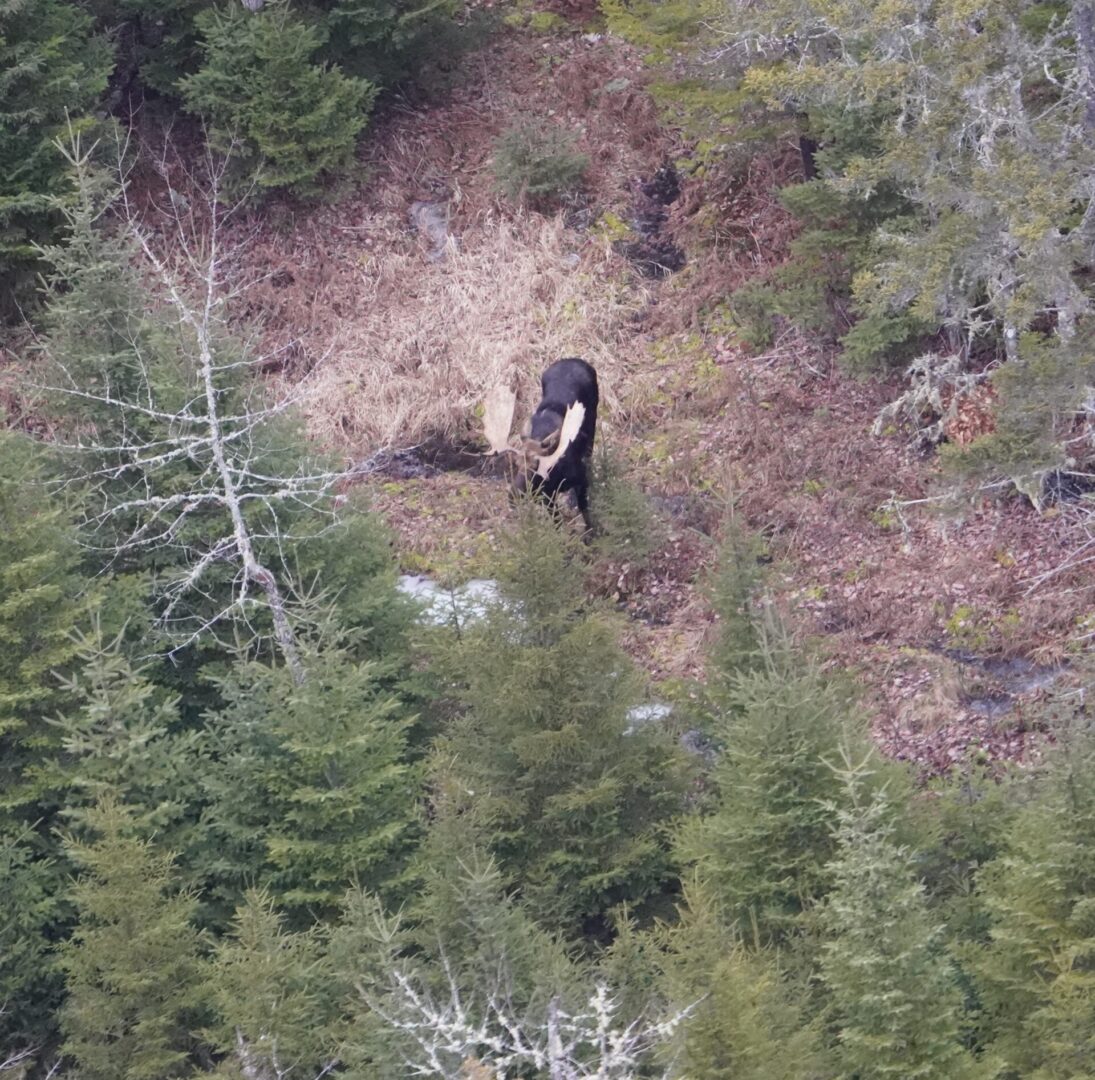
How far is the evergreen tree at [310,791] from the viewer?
8.18 meters

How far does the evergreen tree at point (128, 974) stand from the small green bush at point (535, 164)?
9677 millimetres

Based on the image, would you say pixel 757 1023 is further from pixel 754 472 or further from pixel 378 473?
pixel 378 473

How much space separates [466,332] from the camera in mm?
14453

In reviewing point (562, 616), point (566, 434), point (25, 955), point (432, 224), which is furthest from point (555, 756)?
point (432, 224)

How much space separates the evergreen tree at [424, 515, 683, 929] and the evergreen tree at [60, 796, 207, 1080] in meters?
1.72

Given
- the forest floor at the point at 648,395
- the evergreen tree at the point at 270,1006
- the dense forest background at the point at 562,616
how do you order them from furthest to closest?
1. the forest floor at the point at 648,395
2. the evergreen tree at the point at 270,1006
3. the dense forest background at the point at 562,616

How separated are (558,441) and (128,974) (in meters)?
5.65

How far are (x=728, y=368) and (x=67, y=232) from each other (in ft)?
23.4

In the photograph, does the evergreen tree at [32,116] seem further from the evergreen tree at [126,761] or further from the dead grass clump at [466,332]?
the evergreen tree at [126,761]

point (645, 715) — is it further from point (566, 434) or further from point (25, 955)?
point (25, 955)

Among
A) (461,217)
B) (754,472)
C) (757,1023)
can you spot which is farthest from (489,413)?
(757,1023)

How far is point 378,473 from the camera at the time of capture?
1379 cm

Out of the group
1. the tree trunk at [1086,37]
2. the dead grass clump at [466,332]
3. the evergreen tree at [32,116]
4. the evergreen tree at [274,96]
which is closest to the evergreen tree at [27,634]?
the dead grass clump at [466,332]

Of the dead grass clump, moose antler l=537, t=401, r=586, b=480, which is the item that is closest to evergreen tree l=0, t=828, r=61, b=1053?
moose antler l=537, t=401, r=586, b=480
